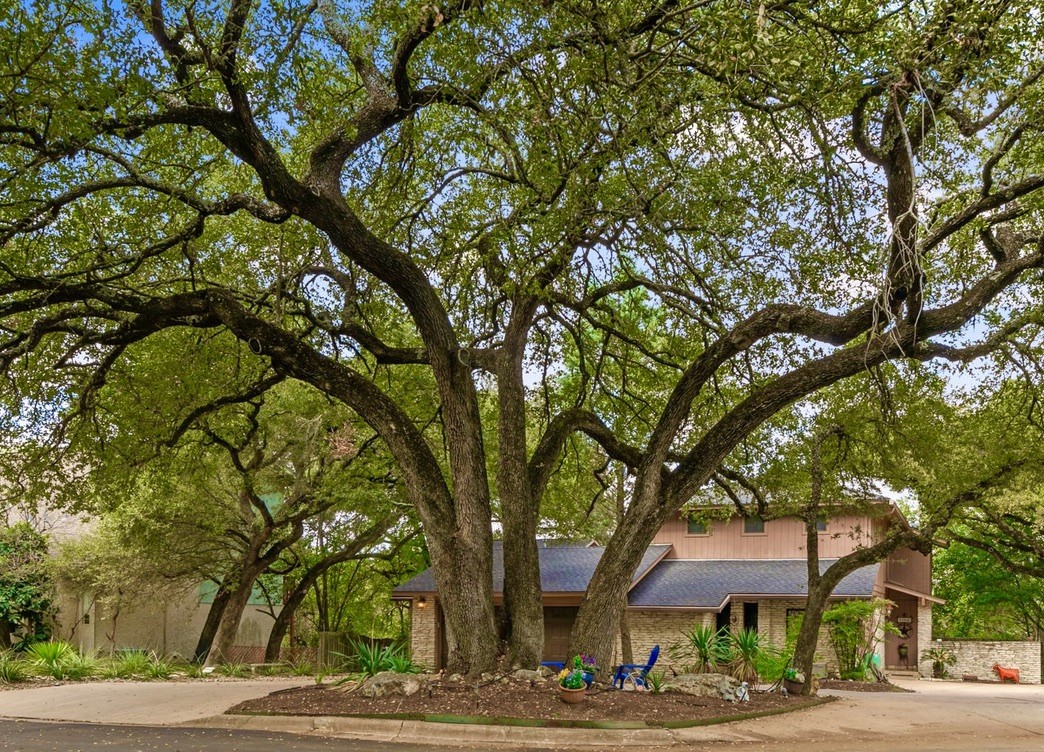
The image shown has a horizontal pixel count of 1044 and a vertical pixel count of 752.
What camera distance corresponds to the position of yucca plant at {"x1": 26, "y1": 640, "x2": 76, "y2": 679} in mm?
17672

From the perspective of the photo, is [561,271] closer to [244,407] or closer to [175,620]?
[244,407]

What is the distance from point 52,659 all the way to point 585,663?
1251 cm

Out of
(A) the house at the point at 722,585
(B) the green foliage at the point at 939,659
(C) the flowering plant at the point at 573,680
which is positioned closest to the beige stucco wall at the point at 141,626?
(A) the house at the point at 722,585

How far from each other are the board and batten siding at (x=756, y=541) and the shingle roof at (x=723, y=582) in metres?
0.46

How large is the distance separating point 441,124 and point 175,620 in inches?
916

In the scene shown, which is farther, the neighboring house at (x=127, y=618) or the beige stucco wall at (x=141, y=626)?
the beige stucco wall at (x=141, y=626)

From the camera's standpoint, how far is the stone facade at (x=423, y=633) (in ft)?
81.8

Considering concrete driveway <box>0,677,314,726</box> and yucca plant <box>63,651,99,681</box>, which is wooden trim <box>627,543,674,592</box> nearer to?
concrete driveway <box>0,677,314,726</box>

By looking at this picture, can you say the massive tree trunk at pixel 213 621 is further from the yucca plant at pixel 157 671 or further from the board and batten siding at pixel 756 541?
the board and batten siding at pixel 756 541

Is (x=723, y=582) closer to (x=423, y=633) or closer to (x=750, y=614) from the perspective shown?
(x=750, y=614)

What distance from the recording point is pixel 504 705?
10.6 m

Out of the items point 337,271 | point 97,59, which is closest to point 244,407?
point 337,271

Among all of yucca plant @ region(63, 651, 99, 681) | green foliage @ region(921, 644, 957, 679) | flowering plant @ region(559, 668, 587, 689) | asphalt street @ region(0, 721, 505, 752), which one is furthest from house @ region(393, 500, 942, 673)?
asphalt street @ region(0, 721, 505, 752)

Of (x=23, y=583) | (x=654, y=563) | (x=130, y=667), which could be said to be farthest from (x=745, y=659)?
(x=23, y=583)
